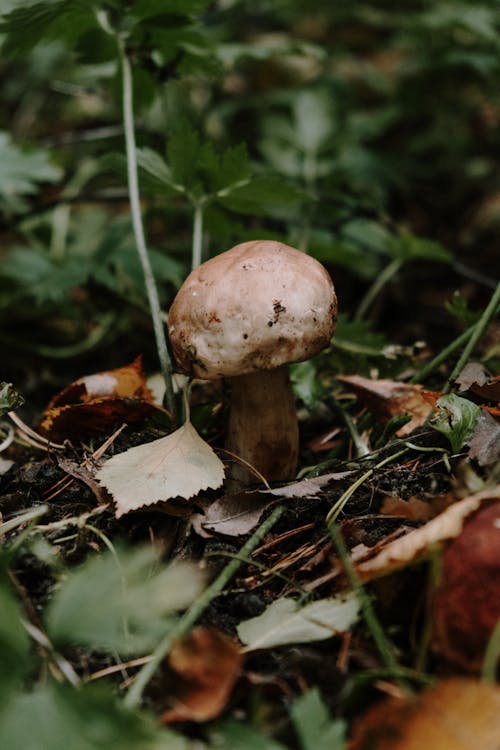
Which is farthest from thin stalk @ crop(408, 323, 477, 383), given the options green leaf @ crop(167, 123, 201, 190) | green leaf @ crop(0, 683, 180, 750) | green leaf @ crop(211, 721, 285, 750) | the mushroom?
green leaf @ crop(0, 683, 180, 750)

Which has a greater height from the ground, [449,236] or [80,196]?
[80,196]

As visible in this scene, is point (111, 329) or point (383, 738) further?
point (111, 329)

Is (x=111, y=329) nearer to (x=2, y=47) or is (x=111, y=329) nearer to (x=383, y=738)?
(x=2, y=47)

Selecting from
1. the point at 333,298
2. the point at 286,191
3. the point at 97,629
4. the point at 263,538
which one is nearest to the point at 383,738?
the point at 97,629

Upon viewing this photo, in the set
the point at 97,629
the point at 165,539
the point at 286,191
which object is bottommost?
the point at 165,539

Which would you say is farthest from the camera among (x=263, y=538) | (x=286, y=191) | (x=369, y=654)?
(x=286, y=191)

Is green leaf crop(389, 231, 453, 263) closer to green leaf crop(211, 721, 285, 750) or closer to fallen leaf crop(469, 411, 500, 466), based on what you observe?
fallen leaf crop(469, 411, 500, 466)

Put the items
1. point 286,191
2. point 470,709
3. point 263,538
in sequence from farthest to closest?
1. point 286,191
2. point 263,538
3. point 470,709

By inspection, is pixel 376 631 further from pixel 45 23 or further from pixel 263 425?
pixel 45 23
